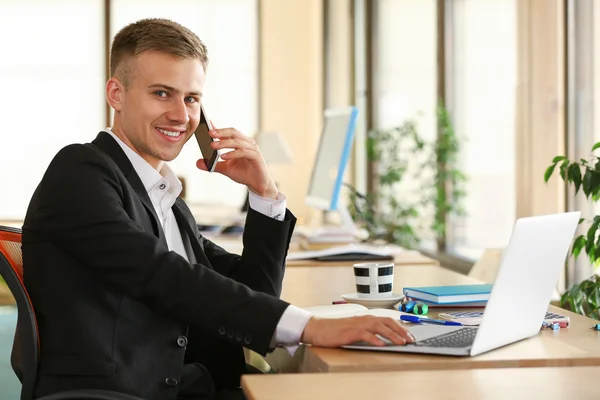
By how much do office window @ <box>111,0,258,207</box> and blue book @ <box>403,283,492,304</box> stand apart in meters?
7.68

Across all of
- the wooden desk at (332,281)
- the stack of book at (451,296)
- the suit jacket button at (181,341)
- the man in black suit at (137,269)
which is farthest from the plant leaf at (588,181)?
the suit jacket button at (181,341)

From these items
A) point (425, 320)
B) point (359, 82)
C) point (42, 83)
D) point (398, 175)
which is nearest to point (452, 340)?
point (425, 320)

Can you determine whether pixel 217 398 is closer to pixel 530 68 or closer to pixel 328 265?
pixel 328 265

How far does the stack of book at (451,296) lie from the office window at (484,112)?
8.09ft

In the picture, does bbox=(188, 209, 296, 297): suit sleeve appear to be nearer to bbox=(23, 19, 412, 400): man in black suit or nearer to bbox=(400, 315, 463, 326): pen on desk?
bbox=(23, 19, 412, 400): man in black suit

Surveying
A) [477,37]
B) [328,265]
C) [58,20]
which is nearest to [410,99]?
[477,37]

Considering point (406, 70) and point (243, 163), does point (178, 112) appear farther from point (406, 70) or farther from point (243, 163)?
point (406, 70)

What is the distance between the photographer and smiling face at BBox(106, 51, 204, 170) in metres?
2.09

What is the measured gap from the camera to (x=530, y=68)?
13.2 ft

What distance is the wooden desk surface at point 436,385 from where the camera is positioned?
1.38 metres

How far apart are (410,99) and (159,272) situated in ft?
17.8

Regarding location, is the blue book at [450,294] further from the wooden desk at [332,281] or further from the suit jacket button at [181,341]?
the suit jacket button at [181,341]

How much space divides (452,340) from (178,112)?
814 millimetres

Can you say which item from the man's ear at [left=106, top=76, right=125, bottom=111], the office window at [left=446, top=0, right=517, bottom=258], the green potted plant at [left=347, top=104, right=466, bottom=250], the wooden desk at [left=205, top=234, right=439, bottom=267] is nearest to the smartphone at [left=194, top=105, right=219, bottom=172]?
the man's ear at [left=106, top=76, right=125, bottom=111]
